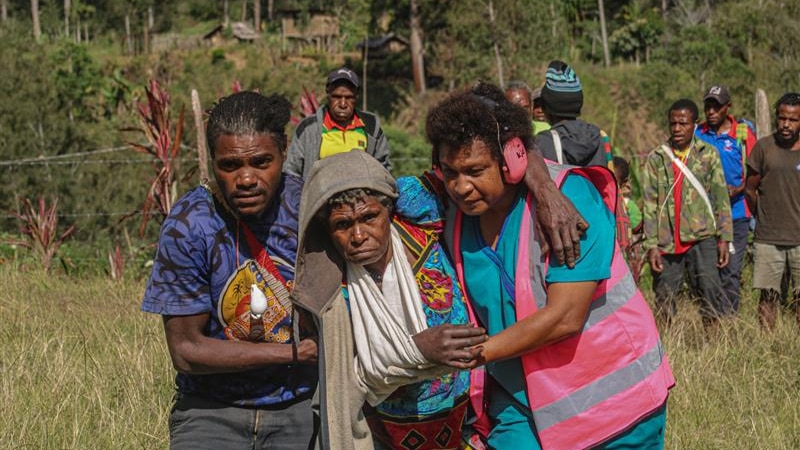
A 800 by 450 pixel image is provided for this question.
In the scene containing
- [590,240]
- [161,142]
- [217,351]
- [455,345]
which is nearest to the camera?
[455,345]

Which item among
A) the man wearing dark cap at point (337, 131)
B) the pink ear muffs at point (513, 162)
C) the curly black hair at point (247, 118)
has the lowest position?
the pink ear muffs at point (513, 162)

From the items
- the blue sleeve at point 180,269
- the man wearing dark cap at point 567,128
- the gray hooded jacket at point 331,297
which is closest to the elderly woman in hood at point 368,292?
the gray hooded jacket at point 331,297

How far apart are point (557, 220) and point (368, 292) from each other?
58 cm

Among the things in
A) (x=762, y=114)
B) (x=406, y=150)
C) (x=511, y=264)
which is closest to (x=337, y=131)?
(x=511, y=264)

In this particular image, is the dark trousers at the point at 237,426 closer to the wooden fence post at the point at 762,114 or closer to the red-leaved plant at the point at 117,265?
the red-leaved plant at the point at 117,265

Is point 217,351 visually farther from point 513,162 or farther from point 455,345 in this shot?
point 513,162

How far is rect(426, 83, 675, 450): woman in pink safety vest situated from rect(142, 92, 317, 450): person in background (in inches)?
21.8

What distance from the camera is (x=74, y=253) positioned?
33.1 ft

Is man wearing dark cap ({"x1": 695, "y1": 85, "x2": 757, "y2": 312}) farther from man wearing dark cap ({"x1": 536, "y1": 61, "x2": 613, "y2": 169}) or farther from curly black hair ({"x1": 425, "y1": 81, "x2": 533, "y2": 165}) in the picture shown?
curly black hair ({"x1": 425, "y1": 81, "x2": 533, "y2": 165})

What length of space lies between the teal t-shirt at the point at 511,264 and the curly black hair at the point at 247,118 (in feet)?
2.17

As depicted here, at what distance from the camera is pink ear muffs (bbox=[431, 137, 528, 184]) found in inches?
102

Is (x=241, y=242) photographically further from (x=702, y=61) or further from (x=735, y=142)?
(x=702, y=61)

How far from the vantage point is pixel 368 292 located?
2682 mm

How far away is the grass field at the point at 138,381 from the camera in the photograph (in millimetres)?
4555
